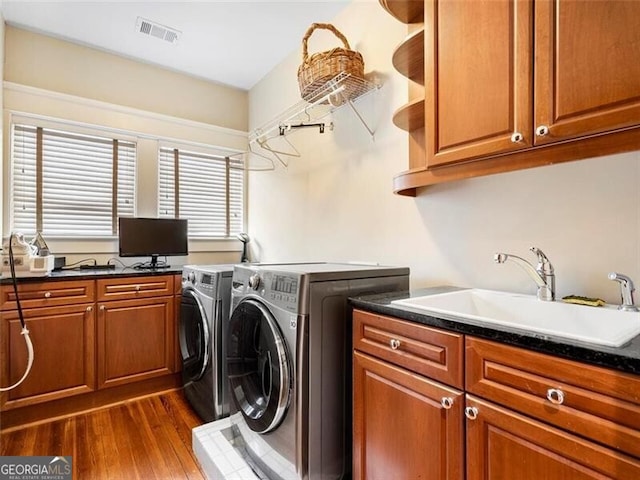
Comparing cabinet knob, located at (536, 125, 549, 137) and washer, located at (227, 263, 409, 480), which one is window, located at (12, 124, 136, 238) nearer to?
washer, located at (227, 263, 409, 480)

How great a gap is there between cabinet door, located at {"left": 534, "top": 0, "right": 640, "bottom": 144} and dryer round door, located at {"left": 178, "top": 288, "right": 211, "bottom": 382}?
6.38ft

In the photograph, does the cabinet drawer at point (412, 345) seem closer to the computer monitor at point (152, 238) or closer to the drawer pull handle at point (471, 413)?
the drawer pull handle at point (471, 413)

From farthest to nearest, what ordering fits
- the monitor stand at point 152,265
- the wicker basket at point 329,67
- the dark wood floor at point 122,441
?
the monitor stand at point 152,265 < the wicker basket at point 329,67 < the dark wood floor at point 122,441

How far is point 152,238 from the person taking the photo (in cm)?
277

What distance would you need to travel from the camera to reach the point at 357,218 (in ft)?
7.23

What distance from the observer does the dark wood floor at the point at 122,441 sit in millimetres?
1674

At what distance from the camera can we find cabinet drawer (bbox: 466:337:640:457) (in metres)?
0.66

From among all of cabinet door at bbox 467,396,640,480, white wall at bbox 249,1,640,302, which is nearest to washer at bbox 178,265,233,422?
white wall at bbox 249,1,640,302

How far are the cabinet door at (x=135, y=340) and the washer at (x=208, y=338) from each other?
292 mm

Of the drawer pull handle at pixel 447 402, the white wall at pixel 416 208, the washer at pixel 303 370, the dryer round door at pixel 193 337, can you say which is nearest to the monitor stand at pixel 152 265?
the dryer round door at pixel 193 337

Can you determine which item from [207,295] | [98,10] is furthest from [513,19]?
[98,10]

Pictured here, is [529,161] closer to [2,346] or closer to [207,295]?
[207,295]

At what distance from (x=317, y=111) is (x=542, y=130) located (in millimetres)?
Result: 1711

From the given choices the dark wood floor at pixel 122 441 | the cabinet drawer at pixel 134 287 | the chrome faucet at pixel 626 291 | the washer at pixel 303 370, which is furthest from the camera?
the cabinet drawer at pixel 134 287
